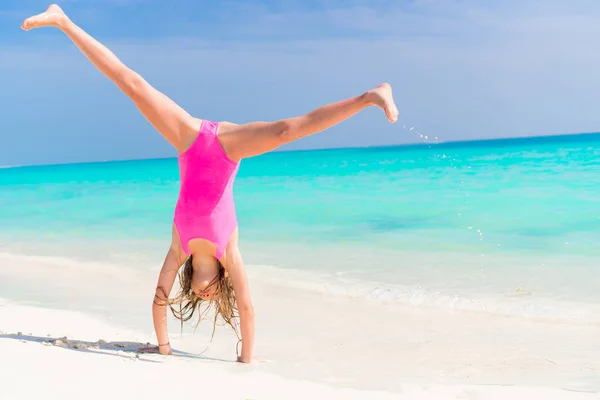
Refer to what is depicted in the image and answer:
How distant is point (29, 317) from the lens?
5.37 meters

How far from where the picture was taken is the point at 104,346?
4.42 metres

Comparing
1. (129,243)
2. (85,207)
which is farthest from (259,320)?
(85,207)

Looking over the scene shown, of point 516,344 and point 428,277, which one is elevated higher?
point 428,277

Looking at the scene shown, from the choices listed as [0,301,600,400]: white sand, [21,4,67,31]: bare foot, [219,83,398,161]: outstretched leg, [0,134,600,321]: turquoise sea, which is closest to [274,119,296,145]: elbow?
[219,83,398,161]: outstretched leg

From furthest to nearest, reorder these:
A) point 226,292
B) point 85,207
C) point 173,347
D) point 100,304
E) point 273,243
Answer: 1. point 85,207
2. point 273,243
3. point 100,304
4. point 173,347
5. point 226,292

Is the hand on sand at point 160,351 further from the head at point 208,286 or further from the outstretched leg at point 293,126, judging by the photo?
the outstretched leg at point 293,126

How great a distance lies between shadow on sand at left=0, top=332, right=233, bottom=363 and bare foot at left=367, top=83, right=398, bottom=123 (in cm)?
202

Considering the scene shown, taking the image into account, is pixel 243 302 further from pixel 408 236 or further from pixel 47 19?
pixel 408 236

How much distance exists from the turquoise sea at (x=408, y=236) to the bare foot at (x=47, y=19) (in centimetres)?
379

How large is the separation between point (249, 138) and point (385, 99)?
3.29ft

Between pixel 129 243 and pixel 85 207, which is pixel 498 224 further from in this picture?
pixel 85 207

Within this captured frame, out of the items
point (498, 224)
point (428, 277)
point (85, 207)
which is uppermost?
point (85, 207)

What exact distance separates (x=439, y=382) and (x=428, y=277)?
3241 millimetres

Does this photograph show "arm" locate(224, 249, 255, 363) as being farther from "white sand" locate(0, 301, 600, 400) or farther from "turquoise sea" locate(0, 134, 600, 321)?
"turquoise sea" locate(0, 134, 600, 321)
